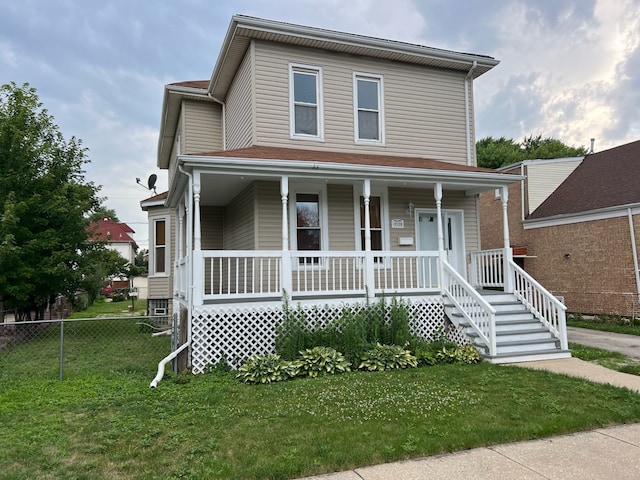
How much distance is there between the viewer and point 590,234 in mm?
15492

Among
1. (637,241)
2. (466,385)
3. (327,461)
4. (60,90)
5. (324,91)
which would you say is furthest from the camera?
(60,90)

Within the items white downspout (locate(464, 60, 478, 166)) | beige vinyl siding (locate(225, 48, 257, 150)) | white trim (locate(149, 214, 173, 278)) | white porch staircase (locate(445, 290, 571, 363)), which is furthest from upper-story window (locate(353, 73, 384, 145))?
white trim (locate(149, 214, 173, 278))

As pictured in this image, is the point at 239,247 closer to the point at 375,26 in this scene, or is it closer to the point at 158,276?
the point at 158,276

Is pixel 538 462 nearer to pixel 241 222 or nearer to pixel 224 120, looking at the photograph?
pixel 241 222

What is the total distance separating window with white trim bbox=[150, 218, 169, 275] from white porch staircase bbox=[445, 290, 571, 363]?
10.4 m

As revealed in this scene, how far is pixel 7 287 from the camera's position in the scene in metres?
11.7

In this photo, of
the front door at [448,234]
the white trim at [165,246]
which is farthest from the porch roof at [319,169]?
the white trim at [165,246]

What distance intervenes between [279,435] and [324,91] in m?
8.44

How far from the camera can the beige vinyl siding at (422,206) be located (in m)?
10.9

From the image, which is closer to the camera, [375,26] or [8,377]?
[8,377]

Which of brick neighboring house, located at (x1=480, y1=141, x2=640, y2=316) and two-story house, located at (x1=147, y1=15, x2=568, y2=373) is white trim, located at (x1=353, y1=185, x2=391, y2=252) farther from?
brick neighboring house, located at (x1=480, y1=141, x2=640, y2=316)

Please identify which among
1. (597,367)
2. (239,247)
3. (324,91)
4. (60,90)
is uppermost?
(60,90)

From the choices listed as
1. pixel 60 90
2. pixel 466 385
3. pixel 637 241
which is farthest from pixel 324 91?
pixel 60 90

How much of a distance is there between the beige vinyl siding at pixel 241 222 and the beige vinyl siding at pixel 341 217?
1728 millimetres
